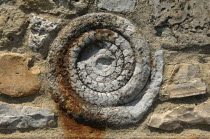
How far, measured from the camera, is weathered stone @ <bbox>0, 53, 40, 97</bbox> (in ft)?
4.37

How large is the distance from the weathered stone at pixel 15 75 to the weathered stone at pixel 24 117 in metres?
0.07

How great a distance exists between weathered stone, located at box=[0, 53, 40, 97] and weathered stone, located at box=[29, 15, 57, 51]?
87 mm

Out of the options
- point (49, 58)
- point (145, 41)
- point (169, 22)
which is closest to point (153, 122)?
point (145, 41)

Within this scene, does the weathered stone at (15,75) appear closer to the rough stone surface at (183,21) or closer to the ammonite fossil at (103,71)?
the ammonite fossil at (103,71)

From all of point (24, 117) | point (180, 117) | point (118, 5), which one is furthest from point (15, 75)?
point (180, 117)

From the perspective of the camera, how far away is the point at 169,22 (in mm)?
1381

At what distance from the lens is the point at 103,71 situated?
4.50 feet

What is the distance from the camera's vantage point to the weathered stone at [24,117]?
1345mm

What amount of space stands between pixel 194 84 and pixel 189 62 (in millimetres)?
115

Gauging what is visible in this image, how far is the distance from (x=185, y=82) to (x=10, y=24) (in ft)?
3.02

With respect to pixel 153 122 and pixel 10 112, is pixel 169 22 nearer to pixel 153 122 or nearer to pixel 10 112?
pixel 153 122

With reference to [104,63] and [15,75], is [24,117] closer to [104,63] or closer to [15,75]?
[15,75]

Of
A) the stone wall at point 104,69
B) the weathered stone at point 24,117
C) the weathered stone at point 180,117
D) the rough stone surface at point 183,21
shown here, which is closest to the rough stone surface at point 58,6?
the stone wall at point 104,69

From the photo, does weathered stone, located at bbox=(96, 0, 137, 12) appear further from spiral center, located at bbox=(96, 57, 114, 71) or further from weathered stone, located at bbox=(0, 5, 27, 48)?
weathered stone, located at bbox=(0, 5, 27, 48)
